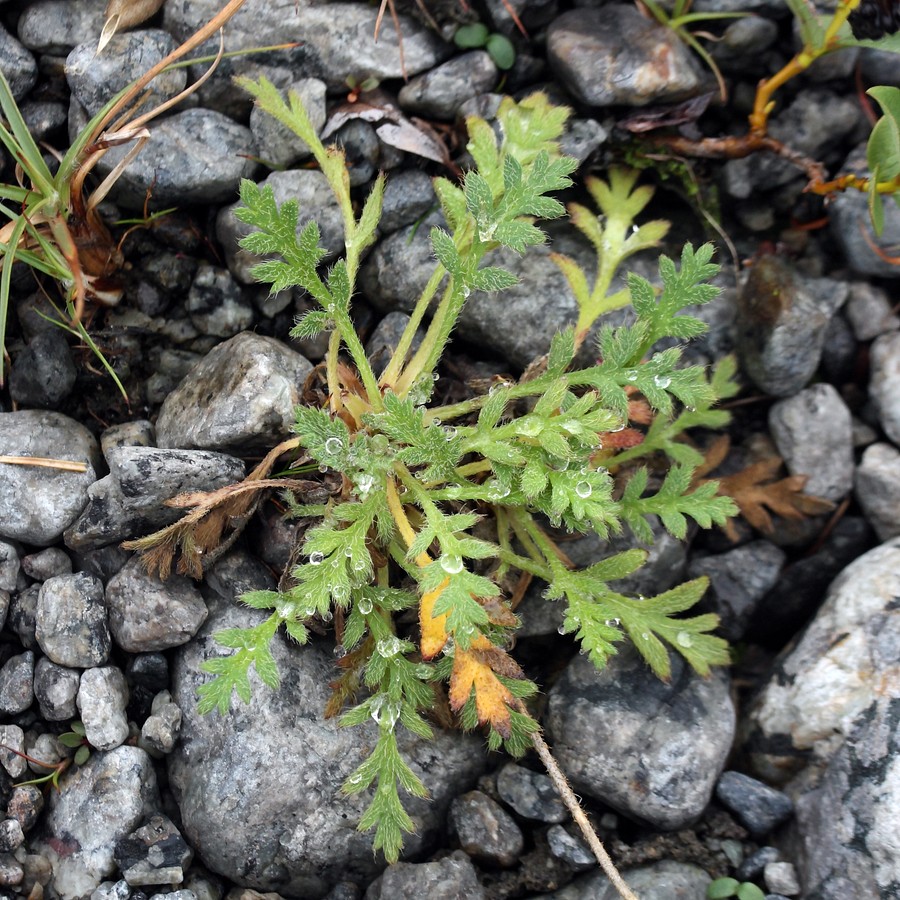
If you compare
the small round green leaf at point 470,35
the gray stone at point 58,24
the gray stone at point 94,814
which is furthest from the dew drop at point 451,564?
the gray stone at point 58,24

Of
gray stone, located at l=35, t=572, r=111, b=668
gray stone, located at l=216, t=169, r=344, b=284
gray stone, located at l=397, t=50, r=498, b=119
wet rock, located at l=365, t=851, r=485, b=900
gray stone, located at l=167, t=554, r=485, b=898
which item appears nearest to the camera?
wet rock, located at l=365, t=851, r=485, b=900

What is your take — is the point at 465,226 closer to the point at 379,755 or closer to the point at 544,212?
the point at 544,212


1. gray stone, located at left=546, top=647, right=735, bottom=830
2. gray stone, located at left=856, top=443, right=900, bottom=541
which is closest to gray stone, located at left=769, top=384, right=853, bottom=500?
gray stone, located at left=856, top=443, right=900, bottom=541

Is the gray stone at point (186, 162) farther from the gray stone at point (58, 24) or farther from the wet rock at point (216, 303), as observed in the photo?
the gray stone at point (58, 24)

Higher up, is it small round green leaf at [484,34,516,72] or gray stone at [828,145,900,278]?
small round green leaf at [484,34,516,72]

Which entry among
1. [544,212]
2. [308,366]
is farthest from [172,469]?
[544,212]

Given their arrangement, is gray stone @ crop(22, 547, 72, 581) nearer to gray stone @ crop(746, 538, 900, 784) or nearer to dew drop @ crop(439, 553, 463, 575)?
dew drop @ crop(439, 553, 463, 575)
